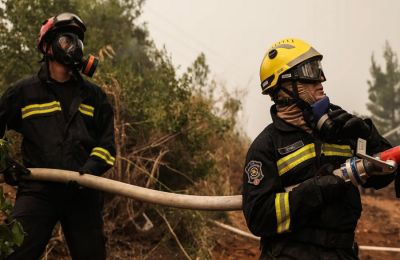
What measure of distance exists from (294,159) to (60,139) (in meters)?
1.62

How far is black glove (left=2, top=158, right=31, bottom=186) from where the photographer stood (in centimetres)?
333

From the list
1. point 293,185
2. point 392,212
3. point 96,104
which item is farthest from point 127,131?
point 392,212

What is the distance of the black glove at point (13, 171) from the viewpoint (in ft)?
10.9

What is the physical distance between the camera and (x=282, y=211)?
7.69ft

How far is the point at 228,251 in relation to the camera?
20.0 feet

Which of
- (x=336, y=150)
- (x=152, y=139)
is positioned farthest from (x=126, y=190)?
(x=152, y=139)

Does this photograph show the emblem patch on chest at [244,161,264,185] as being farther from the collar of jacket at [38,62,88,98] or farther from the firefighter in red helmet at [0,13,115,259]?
the collar of jacket at [38,62,88,98]

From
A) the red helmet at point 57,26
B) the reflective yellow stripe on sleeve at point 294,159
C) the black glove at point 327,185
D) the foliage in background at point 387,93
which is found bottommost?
the black glove at point 327,185

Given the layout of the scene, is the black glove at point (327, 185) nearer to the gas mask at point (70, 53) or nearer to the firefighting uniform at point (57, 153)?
the firefighting uniform at point (57, 153)

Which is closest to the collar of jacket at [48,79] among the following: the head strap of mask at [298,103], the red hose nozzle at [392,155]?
the head strap of mask at [298,103]

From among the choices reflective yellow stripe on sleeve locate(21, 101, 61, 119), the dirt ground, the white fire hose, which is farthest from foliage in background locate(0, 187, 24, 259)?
the dirt ground

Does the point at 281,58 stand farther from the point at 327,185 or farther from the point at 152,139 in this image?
the point at 152,139

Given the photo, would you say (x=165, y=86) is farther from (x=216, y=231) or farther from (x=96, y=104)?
(x=96, y=104)

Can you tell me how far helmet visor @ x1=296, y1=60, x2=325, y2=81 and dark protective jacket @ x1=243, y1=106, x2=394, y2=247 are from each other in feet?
0.78
